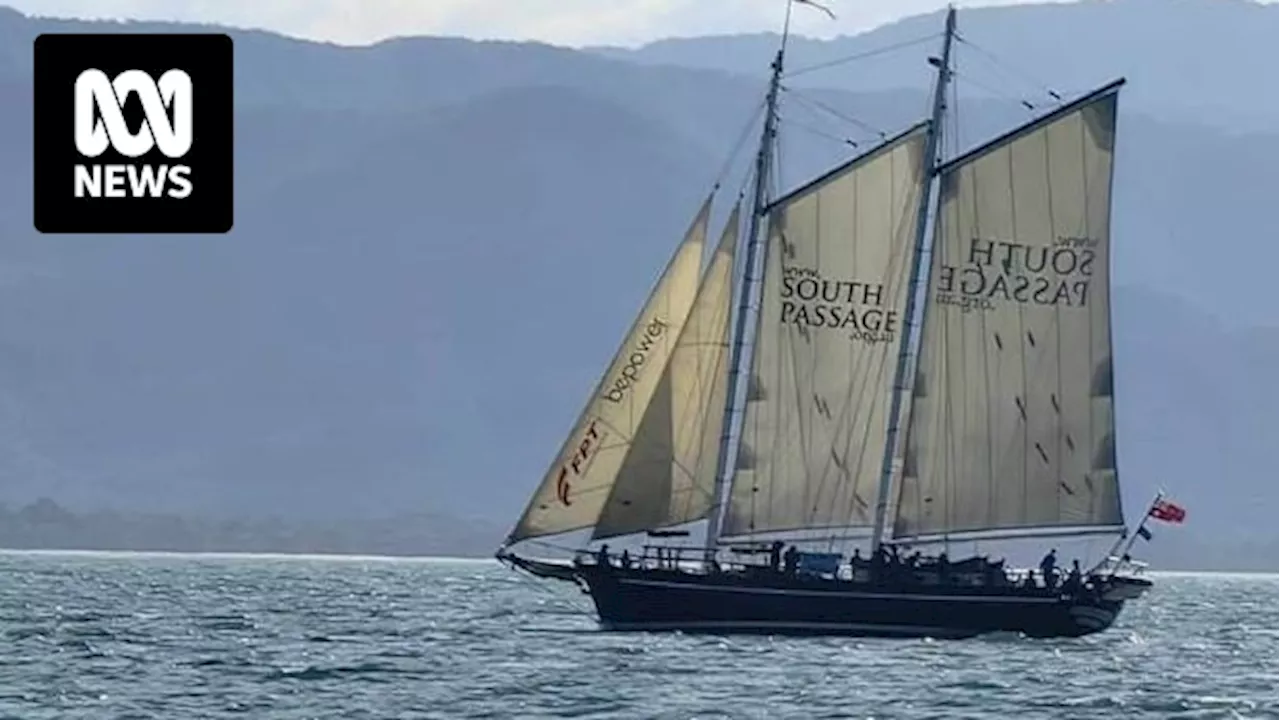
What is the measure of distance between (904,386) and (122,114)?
6065 centimetres

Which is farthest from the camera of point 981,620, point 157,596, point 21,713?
point 157,596

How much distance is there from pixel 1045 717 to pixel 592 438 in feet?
76.8

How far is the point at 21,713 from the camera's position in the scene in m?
63.5

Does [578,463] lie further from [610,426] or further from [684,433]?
[684,433]

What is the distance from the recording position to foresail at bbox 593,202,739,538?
290 ft

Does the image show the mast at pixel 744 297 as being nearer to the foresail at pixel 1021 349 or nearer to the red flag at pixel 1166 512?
the foresail at pixel 1021 349

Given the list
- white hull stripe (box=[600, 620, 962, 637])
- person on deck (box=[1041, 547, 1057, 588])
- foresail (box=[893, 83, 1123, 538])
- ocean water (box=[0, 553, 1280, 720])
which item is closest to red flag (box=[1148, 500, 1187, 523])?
foresail (box=[893, 83, 1123, 538])

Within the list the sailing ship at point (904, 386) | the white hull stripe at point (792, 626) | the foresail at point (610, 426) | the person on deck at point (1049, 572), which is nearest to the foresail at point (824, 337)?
the sailing ship at point (904, 386)

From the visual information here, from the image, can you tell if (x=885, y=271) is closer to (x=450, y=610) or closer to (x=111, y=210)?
(x=450, y=610)

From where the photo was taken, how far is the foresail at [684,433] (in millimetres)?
88312

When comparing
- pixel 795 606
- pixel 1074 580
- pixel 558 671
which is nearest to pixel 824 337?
pixel 795 606

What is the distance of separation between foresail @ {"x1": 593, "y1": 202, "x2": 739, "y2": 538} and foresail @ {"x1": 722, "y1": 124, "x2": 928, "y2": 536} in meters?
1.31

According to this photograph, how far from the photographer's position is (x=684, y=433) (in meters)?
89.8

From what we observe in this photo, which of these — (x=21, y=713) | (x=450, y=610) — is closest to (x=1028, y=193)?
(x=21, y=713)
